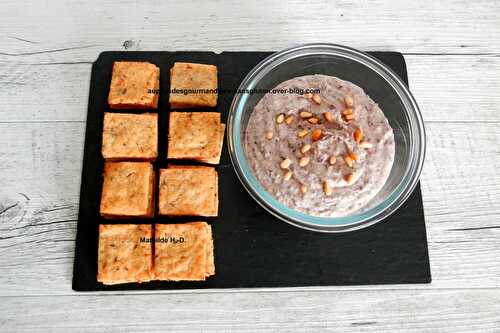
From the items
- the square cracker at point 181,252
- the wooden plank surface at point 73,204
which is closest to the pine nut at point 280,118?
the square cracker at point 181,252

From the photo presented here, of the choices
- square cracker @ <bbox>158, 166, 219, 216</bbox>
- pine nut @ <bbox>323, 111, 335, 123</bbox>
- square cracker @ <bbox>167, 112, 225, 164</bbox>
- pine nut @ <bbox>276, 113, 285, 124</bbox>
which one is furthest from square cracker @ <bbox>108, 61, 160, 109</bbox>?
pine nut @ <bbox>323, 111, 335, 123</bbox>

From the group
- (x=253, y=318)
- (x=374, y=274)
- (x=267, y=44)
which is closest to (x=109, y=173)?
(x=253, y=318)

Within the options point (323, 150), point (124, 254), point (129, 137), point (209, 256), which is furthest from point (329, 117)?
point (124, 254)

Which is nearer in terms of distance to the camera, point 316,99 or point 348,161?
point 348,161

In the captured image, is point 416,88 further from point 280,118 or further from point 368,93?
point 280,118

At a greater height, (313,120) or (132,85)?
(132,85)

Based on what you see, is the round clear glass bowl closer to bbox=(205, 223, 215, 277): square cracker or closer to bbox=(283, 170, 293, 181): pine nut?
bbox=(283, 170, 293, 181): pine nut
